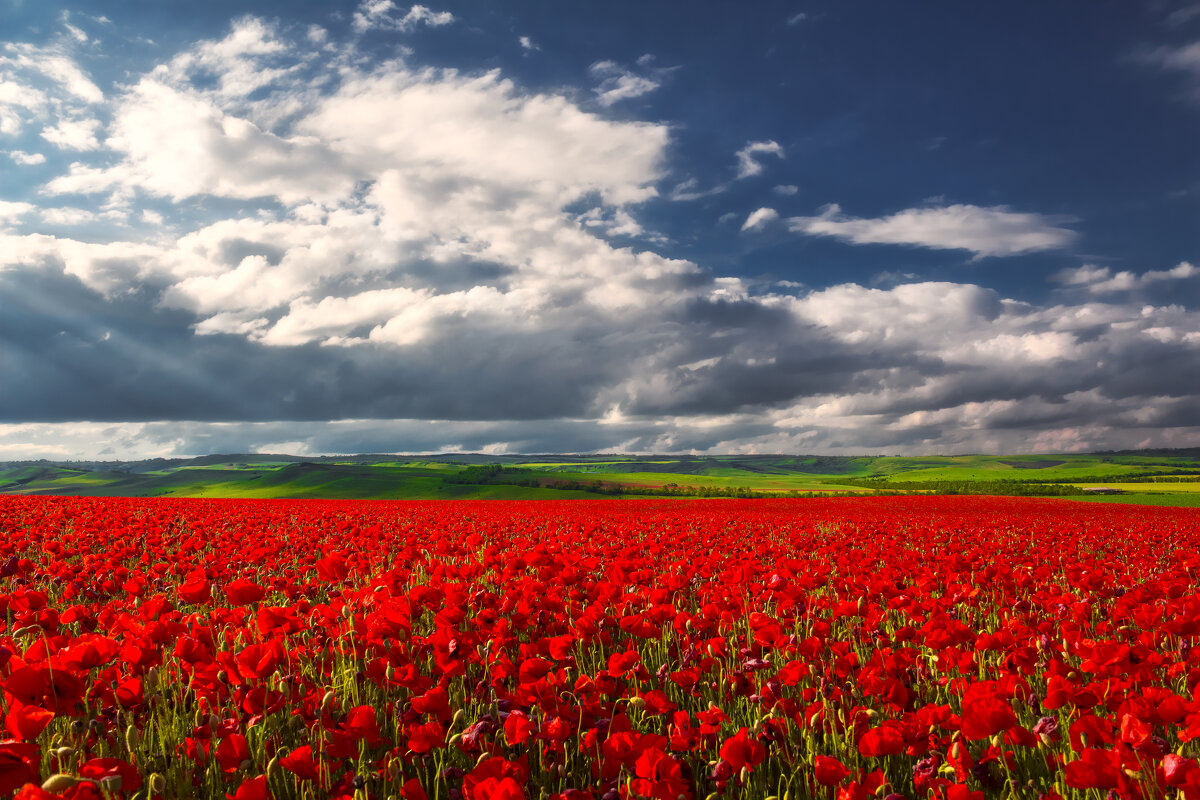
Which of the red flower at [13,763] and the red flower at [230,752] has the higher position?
the red flower at [13,763]

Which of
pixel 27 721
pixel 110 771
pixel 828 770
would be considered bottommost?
pixel 828 770

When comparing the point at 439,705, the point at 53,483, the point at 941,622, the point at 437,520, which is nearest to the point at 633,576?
the point at 941,622

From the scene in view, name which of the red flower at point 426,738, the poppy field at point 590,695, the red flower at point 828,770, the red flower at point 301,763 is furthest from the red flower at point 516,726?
the red flower at point 828,770

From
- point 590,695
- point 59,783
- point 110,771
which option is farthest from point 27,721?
point 590,695

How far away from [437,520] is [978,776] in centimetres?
1700

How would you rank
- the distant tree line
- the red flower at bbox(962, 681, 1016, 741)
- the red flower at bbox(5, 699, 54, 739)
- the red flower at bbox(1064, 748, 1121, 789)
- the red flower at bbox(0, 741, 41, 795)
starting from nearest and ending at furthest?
the red flower at bbox(0, 741, 41, 795), the red flower at bbox(5, 699, 54, 739), the red flower at bbox(1064, 748, 1121, 789), the red flower at bbox(962, 681, 1016, 741), the distant tree line

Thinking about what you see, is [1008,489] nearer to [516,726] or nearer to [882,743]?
[882,743]

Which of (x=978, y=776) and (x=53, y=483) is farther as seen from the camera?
(x=53, y=483)

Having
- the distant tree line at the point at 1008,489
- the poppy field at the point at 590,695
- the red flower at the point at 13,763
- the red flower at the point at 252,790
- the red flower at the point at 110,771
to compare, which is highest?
the red flower at the point at 13,763

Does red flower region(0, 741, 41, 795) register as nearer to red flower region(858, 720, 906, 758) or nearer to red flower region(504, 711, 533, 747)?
red flower region(504, 711, 533, 747)

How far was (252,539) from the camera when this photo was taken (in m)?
11.9

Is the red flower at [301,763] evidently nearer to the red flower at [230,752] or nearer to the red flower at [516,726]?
the red flower at [230,752]

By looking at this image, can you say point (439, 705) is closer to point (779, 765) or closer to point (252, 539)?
point (779, 765)

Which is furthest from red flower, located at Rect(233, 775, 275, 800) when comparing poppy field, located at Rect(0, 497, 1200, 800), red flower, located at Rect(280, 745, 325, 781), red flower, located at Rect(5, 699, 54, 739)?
red flower, located at Rect(5, 699, 54, 739)
